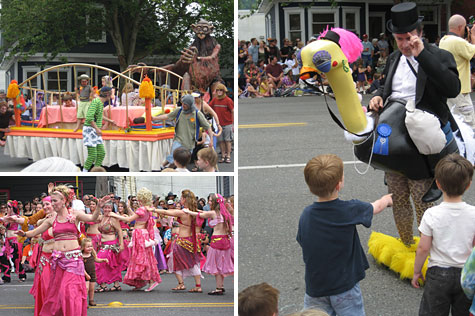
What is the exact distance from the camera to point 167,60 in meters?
14.9

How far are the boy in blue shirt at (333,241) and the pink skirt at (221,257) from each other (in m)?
4.53

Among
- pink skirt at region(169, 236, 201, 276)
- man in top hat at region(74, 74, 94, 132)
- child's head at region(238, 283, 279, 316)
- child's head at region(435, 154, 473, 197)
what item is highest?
man in top hat at region(74, 74, 94, 132)

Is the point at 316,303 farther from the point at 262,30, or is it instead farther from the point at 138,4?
the point at 262,30

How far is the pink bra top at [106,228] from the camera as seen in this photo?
900 cm

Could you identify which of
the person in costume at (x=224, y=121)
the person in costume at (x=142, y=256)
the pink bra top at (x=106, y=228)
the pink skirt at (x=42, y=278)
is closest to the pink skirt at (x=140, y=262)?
the person in costume at (x=142, y=256)

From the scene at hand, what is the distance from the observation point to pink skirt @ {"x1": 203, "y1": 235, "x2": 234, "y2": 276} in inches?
302

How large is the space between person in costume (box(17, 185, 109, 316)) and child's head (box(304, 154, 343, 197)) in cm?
298

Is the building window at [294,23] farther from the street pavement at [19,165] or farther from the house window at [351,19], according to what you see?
the street pavement at [19,165]

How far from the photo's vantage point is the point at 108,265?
29.5ft

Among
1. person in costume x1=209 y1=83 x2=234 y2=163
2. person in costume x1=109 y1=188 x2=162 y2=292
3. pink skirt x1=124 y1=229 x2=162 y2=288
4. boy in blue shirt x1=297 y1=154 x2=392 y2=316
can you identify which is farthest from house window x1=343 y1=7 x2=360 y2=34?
boy in blue shirt x1=297 y1=154 x2=392 y2=316

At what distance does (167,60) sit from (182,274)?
7.79 metres

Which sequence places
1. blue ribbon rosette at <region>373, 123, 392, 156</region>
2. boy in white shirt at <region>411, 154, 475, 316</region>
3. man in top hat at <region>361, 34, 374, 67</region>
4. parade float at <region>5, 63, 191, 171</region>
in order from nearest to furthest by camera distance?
boy in white shirt at <region>411, 154, 475, 316</region> → blue ribbon rosette at <region>373, 123, 392, 156</region> → parade float at <region>5, 63, 191, 171</region> → man in top hat at <region>361, 34, 374, 67</region>

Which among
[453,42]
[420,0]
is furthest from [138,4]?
[420,0]

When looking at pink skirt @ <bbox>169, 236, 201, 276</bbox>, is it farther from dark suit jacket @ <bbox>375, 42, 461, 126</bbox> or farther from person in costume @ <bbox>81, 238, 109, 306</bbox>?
dark suit jacket @ <bbox>375, 42, 461, 126</bbox>
